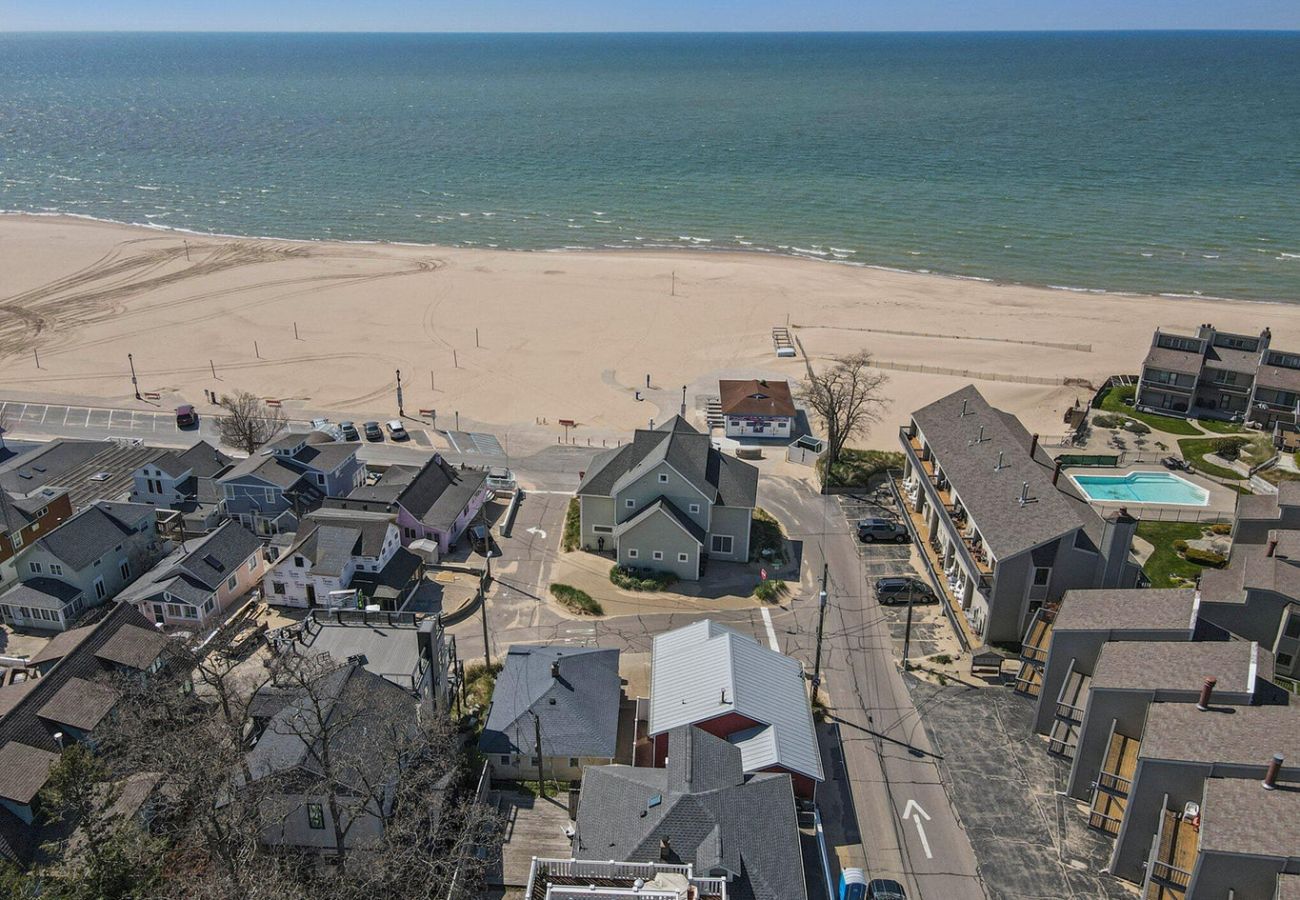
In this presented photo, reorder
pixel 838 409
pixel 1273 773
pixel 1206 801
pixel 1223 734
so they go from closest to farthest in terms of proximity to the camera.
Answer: pixel 1273 773, pixel 1206 801, pixel 1223 734, pixel 838 409

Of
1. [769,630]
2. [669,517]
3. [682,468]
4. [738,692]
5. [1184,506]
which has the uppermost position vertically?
[682,468]

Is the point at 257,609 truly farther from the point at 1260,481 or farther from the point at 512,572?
the point at 1260,481

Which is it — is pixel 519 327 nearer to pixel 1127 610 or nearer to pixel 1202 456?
pixel 1202 456

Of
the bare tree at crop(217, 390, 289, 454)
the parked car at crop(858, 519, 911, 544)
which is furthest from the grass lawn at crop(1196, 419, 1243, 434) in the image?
the bare tree at crop(217, 390, 289, 454)

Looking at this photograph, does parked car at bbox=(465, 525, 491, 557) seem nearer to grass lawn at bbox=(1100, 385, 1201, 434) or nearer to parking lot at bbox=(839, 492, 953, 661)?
parking lot at bbox=(839, 492, 953, 661)

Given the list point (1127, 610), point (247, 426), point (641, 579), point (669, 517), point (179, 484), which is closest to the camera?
point (1127, 610)

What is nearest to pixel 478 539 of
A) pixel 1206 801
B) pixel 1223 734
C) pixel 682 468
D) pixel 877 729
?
pixel 682 468
